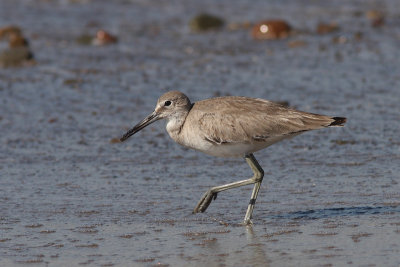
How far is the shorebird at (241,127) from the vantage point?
6.97 m

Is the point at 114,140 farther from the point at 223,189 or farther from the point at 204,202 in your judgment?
the point at 204,202

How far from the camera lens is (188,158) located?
8.75 m

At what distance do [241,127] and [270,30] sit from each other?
27.9 ft

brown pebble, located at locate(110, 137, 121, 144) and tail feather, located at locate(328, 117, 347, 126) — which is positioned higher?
tail feather, located at locate(328, 117, 347, 126)

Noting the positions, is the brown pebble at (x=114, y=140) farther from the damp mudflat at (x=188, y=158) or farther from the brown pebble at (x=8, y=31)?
the brown pebble at (x=8, y=31)

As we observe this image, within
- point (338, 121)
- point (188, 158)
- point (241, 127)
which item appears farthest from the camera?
point (188, 158)

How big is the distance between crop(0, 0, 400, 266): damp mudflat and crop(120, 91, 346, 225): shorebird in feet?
1.66

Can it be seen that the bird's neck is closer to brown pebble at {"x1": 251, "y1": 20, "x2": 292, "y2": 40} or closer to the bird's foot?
the bird's foot

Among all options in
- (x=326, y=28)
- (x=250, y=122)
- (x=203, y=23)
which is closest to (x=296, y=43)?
(x=326, y=28)

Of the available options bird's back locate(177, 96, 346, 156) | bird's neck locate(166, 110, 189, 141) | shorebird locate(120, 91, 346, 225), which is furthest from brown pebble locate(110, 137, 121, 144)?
bird's back locate(177, 96, 346, 156)

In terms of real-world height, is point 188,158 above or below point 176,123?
below

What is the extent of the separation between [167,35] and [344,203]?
9.35 meters

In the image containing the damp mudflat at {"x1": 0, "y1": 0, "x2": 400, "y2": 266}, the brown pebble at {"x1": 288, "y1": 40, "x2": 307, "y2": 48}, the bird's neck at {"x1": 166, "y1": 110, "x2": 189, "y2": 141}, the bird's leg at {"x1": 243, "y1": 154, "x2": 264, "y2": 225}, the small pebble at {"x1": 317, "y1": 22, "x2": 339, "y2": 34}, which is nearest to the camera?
the damp mudflat at {"x1": 0, "y1": 0, "x2": 400, "y2": 266}

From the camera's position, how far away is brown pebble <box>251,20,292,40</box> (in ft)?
49.9
